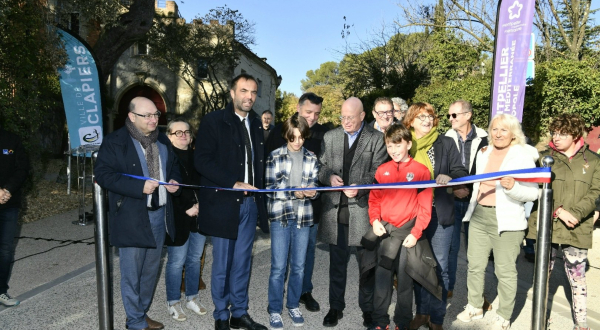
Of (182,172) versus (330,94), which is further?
(330,94)

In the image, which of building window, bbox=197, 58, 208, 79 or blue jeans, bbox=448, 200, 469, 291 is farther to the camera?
building window, bbox=197, 58, 208, 79

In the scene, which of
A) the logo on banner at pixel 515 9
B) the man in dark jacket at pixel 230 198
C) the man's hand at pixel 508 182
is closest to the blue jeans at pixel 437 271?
the man's hand at pixel 508 182

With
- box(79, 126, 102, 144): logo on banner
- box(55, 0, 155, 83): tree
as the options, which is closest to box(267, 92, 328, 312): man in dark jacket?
box(79, 126, 102, 144): logo on banner

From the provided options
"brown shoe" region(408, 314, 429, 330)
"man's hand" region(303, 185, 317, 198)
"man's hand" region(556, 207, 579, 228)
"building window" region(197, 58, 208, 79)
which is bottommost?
"brown shoe" region(408, 314, 429, 330)

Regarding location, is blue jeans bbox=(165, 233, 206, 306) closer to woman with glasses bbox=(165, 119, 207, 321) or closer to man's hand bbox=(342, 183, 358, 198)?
woman with glasses bbox=(165, 119, 207, 321)

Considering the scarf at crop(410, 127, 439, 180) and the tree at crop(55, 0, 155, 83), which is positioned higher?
the tree at crop(55, 0, 155, 83)

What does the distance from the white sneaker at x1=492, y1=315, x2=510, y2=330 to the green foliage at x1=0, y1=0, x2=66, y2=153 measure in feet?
28.0

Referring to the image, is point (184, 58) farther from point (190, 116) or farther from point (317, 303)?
point (317, 303)

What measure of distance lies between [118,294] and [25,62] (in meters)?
5.94

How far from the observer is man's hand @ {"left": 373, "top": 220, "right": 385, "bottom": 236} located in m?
3.84

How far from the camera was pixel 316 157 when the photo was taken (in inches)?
173

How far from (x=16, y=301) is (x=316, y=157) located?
342 centimetres

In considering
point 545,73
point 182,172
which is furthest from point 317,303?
point 545,73

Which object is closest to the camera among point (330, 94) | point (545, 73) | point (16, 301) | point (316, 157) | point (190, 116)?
point (316, 157)
